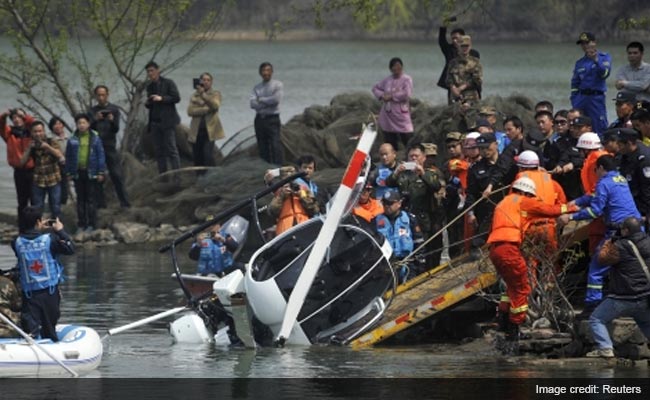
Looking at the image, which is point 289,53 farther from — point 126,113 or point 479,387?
point 479,387

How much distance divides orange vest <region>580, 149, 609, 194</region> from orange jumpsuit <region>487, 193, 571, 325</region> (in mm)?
460

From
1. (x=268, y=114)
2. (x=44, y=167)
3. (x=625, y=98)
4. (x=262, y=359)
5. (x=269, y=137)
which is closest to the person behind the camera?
(x=262, y=359)

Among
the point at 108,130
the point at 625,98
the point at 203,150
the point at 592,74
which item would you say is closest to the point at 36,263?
the point at 625,98

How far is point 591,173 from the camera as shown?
19.8 meters

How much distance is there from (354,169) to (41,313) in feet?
13.3

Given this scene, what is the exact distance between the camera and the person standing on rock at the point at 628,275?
59.9 ft

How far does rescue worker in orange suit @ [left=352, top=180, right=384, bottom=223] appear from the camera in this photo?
2238 centimetres

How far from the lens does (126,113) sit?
36.3m

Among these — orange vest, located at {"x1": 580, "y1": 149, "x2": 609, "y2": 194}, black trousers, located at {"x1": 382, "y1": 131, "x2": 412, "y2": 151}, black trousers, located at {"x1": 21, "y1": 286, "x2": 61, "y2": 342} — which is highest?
black trousers, located at {"x1": 382, "y1": 131, "x2": 412, "y2": 151}

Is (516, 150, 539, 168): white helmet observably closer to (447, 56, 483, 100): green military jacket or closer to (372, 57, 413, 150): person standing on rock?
(447, 56, 483, 100): green military jacket

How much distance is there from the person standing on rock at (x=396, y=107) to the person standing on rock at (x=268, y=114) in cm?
204

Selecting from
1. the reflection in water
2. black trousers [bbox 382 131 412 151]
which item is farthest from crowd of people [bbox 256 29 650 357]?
black trousers [bbox 382 131 412 151]

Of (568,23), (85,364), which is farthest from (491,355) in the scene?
(568,23)

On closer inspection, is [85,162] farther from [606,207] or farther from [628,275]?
[628,275]
